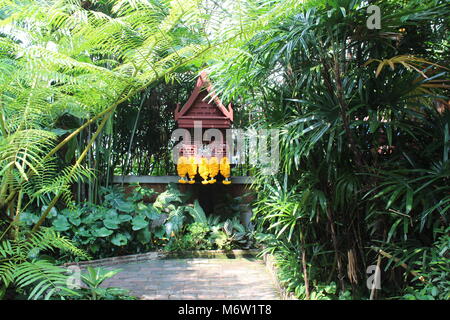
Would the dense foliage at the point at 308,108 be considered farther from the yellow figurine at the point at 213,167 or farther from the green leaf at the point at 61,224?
the yellow figurine at the point at 213,167

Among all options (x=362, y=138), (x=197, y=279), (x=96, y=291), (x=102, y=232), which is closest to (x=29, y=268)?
(x=96, y=291)

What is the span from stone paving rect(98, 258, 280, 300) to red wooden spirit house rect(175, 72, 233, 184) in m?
0.96

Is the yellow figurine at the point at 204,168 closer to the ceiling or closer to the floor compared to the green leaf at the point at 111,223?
closer to the ceiling

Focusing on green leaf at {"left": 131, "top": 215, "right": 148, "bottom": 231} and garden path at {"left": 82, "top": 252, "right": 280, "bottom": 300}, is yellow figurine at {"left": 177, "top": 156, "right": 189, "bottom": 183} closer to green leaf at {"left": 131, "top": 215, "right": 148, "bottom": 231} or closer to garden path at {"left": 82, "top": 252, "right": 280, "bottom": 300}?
green leaf at {"left": 131, "top": 215, "right": 148, "bottom": 231}

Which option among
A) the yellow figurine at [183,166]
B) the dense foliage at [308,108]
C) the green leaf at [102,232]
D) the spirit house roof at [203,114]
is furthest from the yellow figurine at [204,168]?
the dense foliage at [308,108]

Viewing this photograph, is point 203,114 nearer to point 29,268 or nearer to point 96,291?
point 96,291

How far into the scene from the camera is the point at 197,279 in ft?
10.6

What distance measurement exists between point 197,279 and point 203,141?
1.67 m

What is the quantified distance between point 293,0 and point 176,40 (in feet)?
2.25

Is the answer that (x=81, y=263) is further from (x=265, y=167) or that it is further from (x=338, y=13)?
Result: (x=338, y=13)

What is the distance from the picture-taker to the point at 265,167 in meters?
2.99

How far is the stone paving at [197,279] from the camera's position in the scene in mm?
2840

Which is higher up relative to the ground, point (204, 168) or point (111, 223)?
point (204, 168)

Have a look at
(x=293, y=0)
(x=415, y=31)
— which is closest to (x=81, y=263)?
(x=293, y=0)
